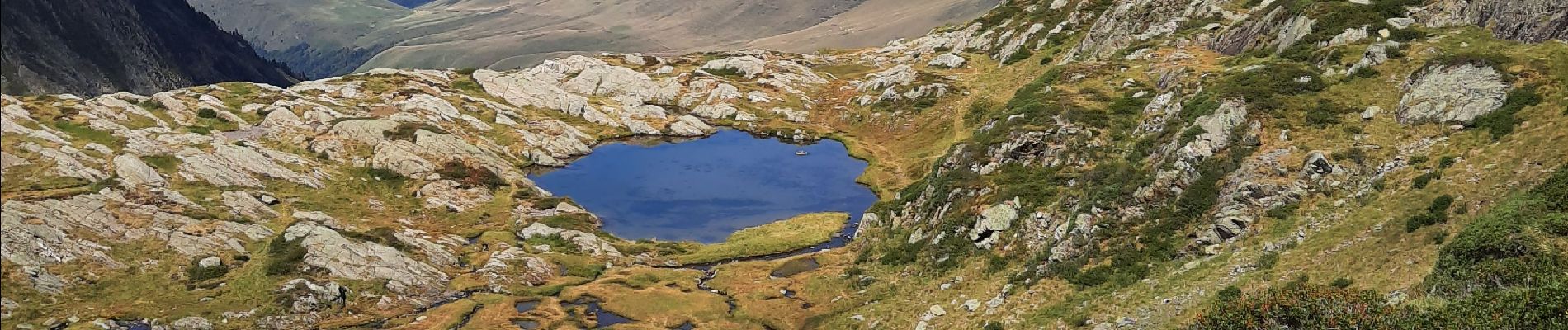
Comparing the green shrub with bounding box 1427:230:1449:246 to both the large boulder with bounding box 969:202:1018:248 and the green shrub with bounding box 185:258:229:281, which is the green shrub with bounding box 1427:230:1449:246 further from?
the green shrub with bounding box 185:258:229:281

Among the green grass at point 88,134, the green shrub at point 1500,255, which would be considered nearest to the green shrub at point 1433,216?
the green shrub at point 1500,255

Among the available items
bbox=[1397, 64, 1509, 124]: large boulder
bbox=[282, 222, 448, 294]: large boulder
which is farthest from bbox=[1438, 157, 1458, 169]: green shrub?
bbox=[282, 222, 448, 294]: large boulder

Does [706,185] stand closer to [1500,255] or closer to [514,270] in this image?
[514,270]

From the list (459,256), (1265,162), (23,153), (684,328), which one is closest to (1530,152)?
(1265,162)

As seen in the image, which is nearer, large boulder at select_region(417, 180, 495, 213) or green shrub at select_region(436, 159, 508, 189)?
large boulder at select_region(417, 180, 495, 213)

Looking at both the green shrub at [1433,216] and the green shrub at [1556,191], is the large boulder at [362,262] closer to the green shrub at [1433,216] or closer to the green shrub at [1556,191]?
the green shrub at [1433,216]

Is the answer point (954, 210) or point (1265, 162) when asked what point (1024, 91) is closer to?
point (954, 210)
